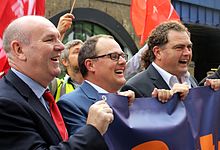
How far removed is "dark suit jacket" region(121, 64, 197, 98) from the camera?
383 centimetres

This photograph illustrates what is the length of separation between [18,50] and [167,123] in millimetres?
1111

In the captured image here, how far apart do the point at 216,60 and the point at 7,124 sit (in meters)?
30.5

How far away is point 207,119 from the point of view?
355cm

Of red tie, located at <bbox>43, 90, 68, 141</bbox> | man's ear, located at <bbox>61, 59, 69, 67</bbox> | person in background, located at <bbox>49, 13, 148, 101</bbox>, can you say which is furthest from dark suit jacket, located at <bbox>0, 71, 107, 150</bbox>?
man's ear, located at <bbox>61, 59, 69, 67</bbox>

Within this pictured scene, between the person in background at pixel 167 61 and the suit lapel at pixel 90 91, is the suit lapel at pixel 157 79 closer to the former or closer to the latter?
the person in background at pixel 167 61

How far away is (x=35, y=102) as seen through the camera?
255cm

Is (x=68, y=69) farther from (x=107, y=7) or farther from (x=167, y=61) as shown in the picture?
(x=107, y=7)

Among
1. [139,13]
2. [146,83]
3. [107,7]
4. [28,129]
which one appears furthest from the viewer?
[107,7]

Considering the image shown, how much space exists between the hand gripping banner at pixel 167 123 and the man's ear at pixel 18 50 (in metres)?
0.57

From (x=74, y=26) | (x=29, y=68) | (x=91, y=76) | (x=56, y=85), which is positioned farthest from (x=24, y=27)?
(x=74, y=26)

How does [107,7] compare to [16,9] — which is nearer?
[16,9]

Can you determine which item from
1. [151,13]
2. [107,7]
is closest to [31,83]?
[151,13]

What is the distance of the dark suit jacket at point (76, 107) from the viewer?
2.95 meters

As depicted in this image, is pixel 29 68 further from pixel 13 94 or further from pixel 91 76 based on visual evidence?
pixel 91 76
